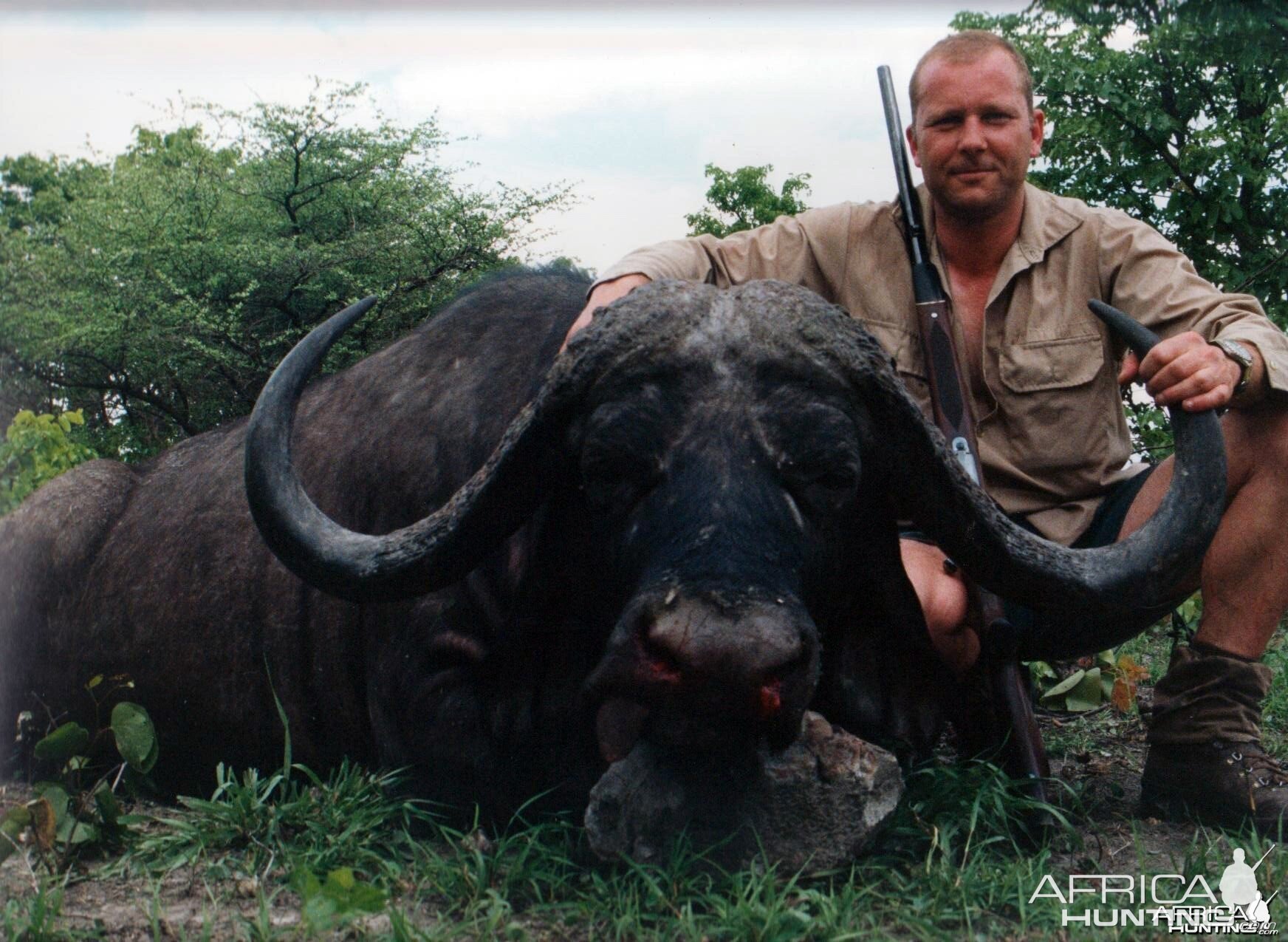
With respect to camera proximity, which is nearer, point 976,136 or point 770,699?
point 770,699

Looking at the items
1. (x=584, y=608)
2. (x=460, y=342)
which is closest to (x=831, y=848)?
(x=584, y=608)

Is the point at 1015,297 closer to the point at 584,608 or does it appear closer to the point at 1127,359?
the point at 1127,359

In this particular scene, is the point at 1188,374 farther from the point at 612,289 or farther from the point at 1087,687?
the point at 1087,687

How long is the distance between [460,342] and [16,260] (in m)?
4.66

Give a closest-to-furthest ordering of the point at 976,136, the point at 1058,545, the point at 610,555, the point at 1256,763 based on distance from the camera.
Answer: the point at 610,555 → the point at 1058,545 → the point at 1256,763 → the point at 976,136

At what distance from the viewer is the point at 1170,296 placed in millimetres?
3977

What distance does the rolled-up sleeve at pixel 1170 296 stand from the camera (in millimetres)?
3594

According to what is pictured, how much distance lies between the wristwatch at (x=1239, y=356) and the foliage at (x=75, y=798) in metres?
3.20

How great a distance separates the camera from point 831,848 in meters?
2.79

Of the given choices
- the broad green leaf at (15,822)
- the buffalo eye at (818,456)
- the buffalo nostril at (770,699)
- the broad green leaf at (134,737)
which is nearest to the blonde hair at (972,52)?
the buffalo eye at (818,456)

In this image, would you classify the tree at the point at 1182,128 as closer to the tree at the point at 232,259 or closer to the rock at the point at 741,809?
the tree at the point at 232,259

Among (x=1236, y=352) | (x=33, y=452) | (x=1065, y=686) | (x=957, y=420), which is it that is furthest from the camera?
(x=33, y=452)

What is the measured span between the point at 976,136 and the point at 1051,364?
0.81 metres

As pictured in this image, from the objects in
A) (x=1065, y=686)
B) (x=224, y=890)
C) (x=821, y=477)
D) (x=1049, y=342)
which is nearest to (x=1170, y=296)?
(x=1049, y=342)
